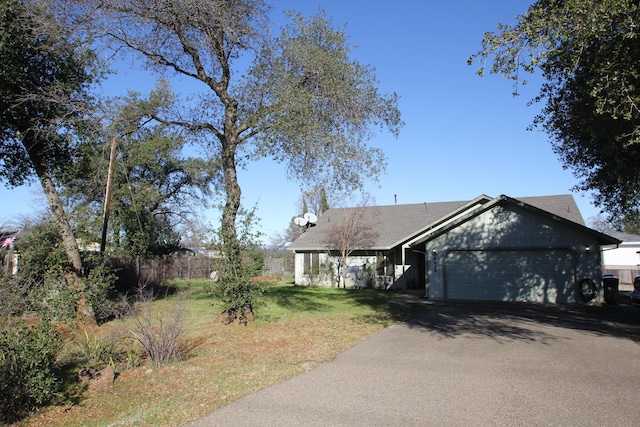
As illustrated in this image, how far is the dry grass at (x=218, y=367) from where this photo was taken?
5.88 meters

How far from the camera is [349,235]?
26078 mm

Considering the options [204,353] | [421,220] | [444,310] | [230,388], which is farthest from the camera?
[421,220]

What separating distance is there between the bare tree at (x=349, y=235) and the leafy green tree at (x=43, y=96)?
1523 centimetres

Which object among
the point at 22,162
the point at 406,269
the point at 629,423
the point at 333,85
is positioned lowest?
the point at 629,423

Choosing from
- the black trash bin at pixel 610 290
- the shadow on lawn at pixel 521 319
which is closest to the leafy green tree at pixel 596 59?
the shadow on lawn at pixel 521 319

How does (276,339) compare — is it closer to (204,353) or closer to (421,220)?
(204,353)

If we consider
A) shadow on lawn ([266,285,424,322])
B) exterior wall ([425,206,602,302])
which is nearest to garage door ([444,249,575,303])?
exterior wall ([425,206,602,302])

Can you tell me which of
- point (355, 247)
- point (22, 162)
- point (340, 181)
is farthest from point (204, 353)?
point (355, 247)

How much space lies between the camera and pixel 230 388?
22.4 ft

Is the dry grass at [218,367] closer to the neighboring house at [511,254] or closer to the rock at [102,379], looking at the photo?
the rock at [102,379]

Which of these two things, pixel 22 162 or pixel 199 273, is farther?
pixel 199 273

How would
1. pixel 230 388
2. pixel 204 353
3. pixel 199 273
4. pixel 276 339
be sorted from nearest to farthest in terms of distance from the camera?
pixel 230 388 < pixel 204 353 < pixel 276 339 < pixel 199 273

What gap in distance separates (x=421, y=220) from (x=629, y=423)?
2319cm

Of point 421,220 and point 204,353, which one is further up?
point 421,220
